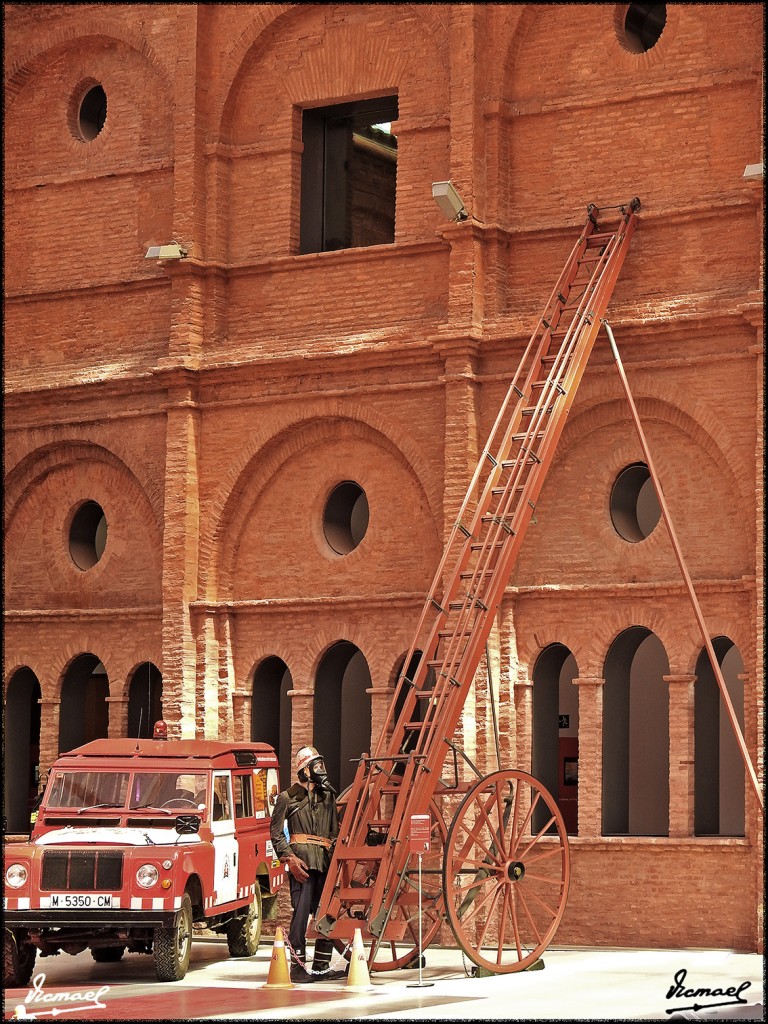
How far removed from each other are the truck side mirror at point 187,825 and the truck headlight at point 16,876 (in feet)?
4.89

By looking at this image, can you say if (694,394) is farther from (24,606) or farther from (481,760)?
(24,606)

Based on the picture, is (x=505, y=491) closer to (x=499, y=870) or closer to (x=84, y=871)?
(x=499, y=870)

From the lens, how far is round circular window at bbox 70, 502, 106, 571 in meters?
25.9

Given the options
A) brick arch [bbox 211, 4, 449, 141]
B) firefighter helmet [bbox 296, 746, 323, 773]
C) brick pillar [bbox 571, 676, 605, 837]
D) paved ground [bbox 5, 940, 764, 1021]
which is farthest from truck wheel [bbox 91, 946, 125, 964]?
brick arch [bbox 211, 4, 449, 141]

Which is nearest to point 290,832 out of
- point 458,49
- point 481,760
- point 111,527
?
point 481,760

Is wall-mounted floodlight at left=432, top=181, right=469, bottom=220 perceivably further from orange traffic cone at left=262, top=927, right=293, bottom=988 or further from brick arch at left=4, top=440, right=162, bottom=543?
orange traffic cone at left=262, top=927, right=293, bottom=988

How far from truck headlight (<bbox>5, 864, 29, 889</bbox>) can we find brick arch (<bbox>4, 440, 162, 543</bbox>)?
869 centimetres

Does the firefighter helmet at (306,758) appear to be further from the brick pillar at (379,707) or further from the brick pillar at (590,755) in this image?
the brick pillar at (379,707)

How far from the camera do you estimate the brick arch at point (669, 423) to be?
20.9 metres

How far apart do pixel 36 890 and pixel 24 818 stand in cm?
977

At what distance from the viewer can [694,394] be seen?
69.8 ft

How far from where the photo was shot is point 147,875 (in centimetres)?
1642

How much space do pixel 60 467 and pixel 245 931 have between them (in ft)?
29.8

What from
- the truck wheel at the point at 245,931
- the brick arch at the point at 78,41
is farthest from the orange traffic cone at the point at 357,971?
the brick arch at the point at 78,41
